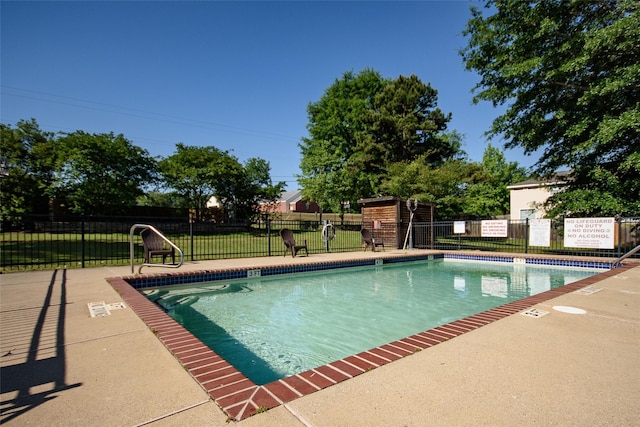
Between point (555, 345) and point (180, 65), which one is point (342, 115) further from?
point (555, 345)

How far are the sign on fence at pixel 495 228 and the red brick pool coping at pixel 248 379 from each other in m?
10.2

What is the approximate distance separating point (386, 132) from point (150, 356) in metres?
23.7

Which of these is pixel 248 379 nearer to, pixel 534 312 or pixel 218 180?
pixel 534 312

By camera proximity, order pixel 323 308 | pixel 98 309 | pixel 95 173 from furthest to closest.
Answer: pixel 95 173
pixel 323 308
pixel 98 309

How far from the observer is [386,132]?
23.9 meters

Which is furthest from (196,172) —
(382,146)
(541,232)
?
(541,232)

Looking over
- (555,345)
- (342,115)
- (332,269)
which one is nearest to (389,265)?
(332,269)

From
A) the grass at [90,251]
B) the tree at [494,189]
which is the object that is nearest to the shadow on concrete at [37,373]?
the grass at [90,251]

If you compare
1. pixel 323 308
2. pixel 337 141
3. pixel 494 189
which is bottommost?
pixel 323 308

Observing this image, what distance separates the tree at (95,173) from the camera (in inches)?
809

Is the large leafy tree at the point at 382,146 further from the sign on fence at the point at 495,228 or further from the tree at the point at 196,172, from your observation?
the sign on fence at the point at 495,228

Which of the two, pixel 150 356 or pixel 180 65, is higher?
pixel 180 65

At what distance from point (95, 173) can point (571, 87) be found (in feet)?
88.4

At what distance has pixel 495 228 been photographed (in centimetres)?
1255
